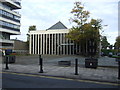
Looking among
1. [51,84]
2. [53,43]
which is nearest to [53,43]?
[53,43]

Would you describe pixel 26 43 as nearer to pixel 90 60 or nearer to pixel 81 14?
pixel 81 14

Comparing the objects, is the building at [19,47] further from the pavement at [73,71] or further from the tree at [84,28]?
the pavement at [73,71]

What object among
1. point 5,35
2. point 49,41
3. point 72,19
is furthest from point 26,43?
point 72,19

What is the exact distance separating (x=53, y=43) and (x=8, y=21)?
19603 millimetres

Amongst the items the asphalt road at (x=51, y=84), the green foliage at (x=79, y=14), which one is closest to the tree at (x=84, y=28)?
the green foliage at (x=79, y=14)

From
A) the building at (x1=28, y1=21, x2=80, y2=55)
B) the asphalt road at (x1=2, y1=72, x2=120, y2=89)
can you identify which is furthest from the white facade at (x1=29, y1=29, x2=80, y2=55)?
the asphalt road at (x1=2, y1=72, x2=120, y2=89)

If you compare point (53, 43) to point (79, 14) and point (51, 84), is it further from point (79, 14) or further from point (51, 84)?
point (51, 84)

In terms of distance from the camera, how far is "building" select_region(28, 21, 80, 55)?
4895 cm

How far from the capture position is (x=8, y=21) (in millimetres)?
51875

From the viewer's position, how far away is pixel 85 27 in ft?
103

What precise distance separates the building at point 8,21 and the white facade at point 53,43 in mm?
9010

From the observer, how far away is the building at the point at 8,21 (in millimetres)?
49000

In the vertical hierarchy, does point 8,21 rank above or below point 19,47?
above

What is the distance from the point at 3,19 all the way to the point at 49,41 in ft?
61.3
